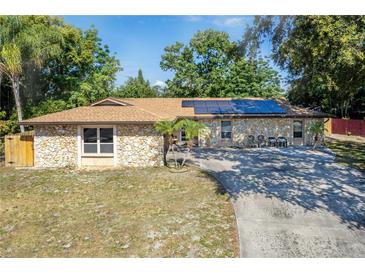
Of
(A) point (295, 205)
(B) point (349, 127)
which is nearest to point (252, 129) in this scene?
(A) point (295, 205)

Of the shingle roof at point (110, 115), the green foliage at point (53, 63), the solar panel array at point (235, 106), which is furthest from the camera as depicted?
the solar panel array at point (235, 106)

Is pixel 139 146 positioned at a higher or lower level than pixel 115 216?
higher

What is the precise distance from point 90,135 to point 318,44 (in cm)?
1200

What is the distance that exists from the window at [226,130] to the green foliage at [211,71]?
1019 cm

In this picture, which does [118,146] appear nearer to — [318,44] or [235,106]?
[318,44]

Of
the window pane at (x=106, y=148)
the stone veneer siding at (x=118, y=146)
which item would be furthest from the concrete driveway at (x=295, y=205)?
the window pane at (x=106, y=148)

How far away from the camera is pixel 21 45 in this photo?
17.9 meters

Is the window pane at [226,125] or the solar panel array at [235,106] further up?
the solar panel array at [235,106]

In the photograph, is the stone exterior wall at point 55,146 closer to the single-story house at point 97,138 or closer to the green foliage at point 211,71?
the single-story house at point 97,138

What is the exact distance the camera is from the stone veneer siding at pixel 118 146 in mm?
13336

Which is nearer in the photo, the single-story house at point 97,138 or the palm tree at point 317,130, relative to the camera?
the single-story house at point 97,138

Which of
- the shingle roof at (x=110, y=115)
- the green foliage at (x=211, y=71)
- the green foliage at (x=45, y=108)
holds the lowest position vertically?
the shingle roof at (x=110, y=115)

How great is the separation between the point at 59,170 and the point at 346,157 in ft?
52.7

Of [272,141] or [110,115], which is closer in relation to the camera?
[110,115]
